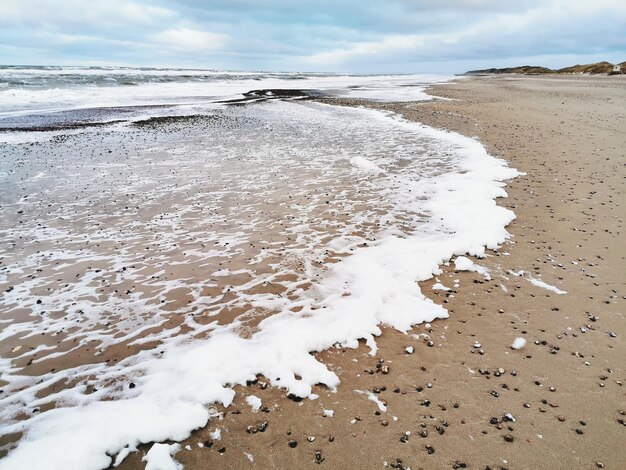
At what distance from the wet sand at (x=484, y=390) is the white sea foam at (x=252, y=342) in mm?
259

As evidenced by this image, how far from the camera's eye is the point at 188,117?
30.2 meters

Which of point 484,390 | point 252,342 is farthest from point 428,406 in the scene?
point 252,342

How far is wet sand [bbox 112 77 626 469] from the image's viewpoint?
3875mm

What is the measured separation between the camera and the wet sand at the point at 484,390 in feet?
12.7

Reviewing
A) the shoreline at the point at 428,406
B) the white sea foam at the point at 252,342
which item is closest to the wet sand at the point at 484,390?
the shoreline at the point at 428,406

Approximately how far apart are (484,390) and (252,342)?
3228 millimetres

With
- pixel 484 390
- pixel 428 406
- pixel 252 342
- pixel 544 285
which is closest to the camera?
pixel 428 406

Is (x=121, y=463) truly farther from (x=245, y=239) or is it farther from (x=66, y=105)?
(x=66, y=105)

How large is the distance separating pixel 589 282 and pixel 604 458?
3.84 metres

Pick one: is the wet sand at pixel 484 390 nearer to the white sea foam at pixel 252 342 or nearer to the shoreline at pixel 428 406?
the shoreline at pixel 428 406

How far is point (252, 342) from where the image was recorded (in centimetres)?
560

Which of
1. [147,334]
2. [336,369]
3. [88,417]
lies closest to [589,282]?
[336,369]

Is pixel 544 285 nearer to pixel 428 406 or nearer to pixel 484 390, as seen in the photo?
pixel 484 390

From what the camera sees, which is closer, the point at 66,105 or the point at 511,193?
the point at 511,193
